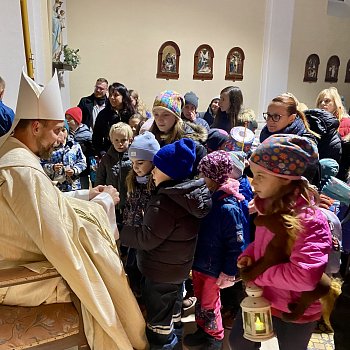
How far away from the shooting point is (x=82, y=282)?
69.4 inches

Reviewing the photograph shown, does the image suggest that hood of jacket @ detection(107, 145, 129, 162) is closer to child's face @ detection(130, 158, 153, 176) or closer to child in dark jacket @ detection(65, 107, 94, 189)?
child's face @ detection(130, 158, 153, 176)

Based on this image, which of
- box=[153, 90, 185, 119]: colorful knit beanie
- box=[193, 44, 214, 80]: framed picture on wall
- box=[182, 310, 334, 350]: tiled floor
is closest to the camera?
box=[182, 310, 334, 350]: tiled floor

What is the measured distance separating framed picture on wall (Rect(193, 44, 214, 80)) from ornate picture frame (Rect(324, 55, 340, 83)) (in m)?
4.22

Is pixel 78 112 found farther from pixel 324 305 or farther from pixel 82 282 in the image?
pixel 324 305

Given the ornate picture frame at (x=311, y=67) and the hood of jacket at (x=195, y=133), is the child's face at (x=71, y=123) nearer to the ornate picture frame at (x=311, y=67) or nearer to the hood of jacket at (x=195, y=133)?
the hood of jacket at (x=195, y=133)

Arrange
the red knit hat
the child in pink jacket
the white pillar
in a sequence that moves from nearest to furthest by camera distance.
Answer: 1. the child in pink jacket
2. the red knit hat
3. the white pillar

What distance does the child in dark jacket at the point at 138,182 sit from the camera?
94.5 inches

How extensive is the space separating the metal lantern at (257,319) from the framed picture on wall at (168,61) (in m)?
7.35

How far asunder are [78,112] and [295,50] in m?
7.99

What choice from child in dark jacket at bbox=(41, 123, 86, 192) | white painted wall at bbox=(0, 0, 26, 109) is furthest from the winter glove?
white painted wall at bbox=(0, 0, 26, 109)

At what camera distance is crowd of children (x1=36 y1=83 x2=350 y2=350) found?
160 centimetres

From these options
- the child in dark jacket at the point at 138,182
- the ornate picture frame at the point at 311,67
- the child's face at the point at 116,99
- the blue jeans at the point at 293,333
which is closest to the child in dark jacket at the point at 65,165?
the child's face at the point at 116,99

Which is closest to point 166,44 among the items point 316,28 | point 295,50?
point 295,50

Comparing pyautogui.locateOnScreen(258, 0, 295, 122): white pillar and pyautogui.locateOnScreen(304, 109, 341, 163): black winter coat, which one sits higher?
pyautogui.locateOnScreen(258, 0, 295, 122): white pillar
